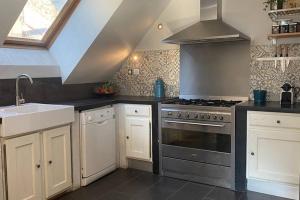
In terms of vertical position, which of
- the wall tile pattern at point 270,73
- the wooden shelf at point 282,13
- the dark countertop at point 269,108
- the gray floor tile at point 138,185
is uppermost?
the wooden shelf at point 282,13

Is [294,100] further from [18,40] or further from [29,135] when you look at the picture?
[18,40]

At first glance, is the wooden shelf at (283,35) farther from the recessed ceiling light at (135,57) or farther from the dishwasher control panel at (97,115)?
the dishwasher control panel at (97,115)

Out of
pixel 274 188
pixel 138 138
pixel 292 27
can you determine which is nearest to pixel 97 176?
pixel 138 138

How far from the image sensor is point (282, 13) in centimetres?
307

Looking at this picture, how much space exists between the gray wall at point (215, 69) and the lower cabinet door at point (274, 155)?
0.78 meters

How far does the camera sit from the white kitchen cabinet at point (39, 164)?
7.79 feet

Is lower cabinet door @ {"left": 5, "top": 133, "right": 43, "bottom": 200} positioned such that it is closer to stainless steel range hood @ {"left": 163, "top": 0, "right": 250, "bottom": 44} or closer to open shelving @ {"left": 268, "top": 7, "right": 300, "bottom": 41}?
stainless steel range hood @ {"left": 163, "top": 0, "right": 250, "bottom": 44}

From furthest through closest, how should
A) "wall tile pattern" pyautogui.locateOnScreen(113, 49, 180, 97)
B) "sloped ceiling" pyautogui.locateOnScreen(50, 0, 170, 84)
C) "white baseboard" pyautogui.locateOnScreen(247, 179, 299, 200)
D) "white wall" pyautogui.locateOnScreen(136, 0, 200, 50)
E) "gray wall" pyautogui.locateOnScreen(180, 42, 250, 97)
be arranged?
"wall tile pattern" pyautogui.locateOnScreen(113, 49, 180, 97)
"white wall" pyautogui.locateOnScreen(136, 0, 200, 50)
"gray wall" pyautogui.locateOnScreen(180, 42, 250, 97)
"sloped ceiling" pyautogui.locateOnScreen(50, 0, 170, 84)
"white baseboard" pyautogui.locateOnScreen(247, 179, 299, 200)

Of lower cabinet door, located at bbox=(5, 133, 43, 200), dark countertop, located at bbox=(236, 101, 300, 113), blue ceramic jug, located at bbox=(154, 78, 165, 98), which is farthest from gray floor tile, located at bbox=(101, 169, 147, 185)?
dark countertop, located at bbox=(236, 101, 300, 113)

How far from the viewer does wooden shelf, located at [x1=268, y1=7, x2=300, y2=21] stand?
9.46 ft

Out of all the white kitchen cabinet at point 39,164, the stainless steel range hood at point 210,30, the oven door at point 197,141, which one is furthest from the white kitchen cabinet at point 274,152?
the white kitchen cabinet at point 39,164

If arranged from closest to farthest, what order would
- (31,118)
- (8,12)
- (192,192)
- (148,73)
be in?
1. (31,118)
2. (8,12)
3. (192,192)
4. (148,73)

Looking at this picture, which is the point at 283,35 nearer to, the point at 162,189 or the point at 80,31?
the point at 162,189

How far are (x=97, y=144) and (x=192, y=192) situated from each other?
1.15 m
